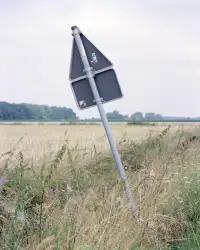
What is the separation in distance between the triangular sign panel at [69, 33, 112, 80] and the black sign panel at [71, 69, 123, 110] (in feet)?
0.39

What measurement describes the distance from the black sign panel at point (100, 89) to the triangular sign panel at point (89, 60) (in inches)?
4.6

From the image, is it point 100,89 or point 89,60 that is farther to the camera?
point 89,60

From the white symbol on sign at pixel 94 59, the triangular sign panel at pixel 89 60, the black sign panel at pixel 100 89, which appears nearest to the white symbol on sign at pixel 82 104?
the black sign panel at pixel 100 89

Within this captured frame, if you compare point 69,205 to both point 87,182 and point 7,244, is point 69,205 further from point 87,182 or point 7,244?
point 87,182

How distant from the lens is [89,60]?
8.16 metres

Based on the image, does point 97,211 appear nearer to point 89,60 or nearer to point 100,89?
point 100,89

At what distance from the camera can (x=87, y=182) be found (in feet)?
29.5

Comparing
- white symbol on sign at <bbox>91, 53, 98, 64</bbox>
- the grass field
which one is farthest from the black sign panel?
the grass field

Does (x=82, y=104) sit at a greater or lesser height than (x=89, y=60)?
lesser

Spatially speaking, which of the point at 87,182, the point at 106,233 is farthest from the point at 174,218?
the point at 106,233

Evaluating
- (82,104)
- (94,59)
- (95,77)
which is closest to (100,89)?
(95,77)

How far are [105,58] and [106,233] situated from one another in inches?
110

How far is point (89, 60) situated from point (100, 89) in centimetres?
50

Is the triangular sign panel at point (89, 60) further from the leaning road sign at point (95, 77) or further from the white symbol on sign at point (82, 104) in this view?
the white symbol on sign at point (82, 104)
